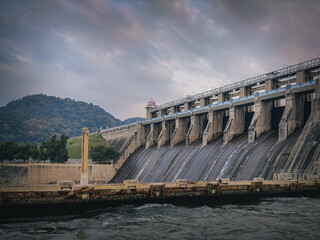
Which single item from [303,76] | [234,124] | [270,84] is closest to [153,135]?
[234,124]

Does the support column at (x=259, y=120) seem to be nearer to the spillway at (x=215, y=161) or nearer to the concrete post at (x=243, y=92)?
the spillway at (x=215, y=161)

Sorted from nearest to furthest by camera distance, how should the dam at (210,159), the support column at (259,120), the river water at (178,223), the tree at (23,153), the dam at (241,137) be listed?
the river water at (178,223)
the dam at (210,159)
the dam at (241,137)
the support column at (259,120)
the tree at (23,153)

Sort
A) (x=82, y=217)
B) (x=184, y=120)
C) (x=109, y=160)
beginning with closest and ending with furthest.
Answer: (x=82, y=217), (x=184, y=120), (x=109, y=160)

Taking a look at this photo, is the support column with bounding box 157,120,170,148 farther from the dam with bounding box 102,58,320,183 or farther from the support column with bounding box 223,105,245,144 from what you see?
the support column with bounding box 223,105,245,144

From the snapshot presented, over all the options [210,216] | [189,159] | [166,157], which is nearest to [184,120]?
[166,157]

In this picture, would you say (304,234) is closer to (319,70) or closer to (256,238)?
(256,238)

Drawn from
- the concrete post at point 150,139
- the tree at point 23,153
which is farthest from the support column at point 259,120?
the tree at point 23,153

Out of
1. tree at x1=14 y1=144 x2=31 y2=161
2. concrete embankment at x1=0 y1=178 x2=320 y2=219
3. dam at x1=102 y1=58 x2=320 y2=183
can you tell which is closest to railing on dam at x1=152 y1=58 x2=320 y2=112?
dam at x1=102 y1=58 x2=320 y2=183
